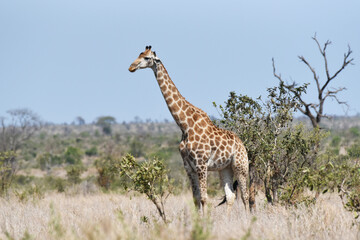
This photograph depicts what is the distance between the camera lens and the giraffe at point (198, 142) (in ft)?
28.4

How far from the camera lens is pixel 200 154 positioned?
28.3ft

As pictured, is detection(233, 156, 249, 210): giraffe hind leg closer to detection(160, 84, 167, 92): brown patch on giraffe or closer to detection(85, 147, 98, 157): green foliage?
detection(160, 84, 167, 92): brown patch on giraffe

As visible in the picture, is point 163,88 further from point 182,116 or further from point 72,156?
point 72,156

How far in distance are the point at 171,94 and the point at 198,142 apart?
1120mm

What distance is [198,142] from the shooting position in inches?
343

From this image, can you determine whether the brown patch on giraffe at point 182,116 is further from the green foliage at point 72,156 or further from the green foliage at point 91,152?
the green foliage at point 91,152

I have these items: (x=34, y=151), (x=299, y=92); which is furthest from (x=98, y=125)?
(x=299, y=92)

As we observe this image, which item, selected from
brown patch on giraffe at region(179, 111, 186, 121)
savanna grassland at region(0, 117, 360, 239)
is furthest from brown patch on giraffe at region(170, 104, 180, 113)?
savanna grassland at region(0, 117, 360, 239)

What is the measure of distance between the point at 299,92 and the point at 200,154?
12.5 feet

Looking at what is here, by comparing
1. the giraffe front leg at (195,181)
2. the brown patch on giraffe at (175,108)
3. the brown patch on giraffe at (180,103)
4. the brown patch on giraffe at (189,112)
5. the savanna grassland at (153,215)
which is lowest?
the savanna grassland at (153,215)

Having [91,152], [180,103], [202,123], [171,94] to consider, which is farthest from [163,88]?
[91,152]

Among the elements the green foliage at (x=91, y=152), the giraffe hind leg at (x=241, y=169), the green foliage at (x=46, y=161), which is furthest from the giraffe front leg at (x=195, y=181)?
the green foliage at (x=91, y=152)

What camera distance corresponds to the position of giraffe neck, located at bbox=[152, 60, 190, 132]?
29.5 ft

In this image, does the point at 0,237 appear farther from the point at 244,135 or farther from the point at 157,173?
the point at 244,135
